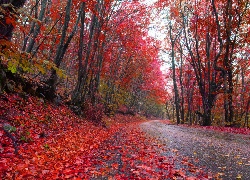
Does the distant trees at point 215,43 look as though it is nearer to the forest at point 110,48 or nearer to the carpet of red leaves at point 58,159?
the forest at point 110,48

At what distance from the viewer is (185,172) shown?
4.50 metres

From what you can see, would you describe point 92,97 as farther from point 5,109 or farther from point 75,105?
point 5,109

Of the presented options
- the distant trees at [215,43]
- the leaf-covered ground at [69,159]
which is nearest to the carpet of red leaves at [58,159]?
the leaf-covered ground at [69,159]

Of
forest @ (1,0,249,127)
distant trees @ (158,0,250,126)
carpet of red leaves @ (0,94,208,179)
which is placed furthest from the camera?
distant trees @ (158,0,250,126)

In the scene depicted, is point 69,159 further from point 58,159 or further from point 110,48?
point 110,48

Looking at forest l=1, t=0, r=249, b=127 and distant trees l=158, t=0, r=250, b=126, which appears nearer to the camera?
forest l=1, t=0, r=249, b=127

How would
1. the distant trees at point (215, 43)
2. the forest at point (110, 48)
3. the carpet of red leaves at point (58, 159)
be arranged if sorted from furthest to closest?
the distant trees at point (215, 43) < the forest at point (110, 48) < the carpet of red leaves at point (58, 159)

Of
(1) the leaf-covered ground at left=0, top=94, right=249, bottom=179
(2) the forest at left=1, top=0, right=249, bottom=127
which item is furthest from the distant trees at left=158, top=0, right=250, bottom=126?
(1) the leaf-covered ground at left=0, top=94, right=249, bottom=179

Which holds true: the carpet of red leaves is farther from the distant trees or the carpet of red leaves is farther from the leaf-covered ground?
the distant trees

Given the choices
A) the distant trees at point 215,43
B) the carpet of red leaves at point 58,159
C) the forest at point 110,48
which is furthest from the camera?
the distant trees at point 215,43

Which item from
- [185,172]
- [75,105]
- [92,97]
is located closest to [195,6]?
[92,97]

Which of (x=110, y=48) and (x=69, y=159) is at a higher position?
(x=110, y=48)

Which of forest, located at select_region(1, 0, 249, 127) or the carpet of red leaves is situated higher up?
forest, located at select_region(1, 0, 249, 127)

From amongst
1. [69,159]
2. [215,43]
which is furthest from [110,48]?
[69,159]
